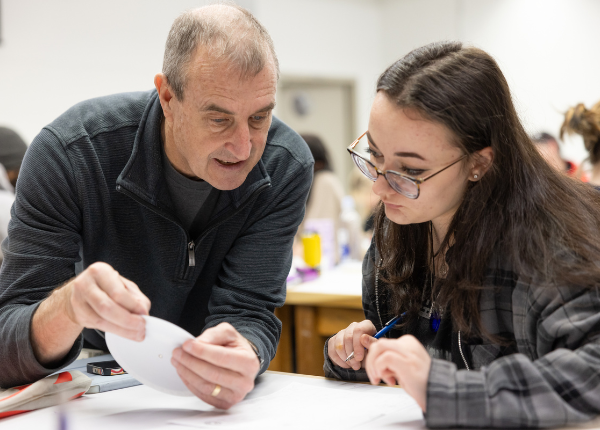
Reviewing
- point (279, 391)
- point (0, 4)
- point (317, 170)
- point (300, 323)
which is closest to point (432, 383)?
point (279, 391)

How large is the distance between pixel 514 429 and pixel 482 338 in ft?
0.78

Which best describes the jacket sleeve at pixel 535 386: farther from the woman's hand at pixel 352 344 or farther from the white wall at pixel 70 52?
the white wall at pixel 70 52

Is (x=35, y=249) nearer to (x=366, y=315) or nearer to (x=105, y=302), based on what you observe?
(x=105, y=302)

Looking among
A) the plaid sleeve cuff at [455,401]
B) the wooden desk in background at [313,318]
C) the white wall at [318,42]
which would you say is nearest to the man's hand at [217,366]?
the plaid sleeve cuff at [455,401]

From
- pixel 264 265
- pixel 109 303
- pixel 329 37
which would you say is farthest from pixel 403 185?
pixel 329 37

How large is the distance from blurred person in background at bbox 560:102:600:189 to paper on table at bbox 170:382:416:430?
1982 millimetres

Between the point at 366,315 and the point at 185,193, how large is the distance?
0.52 meters

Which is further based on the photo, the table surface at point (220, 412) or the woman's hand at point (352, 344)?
the woman's hand at point (352, 344)

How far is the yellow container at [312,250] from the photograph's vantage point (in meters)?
3.11

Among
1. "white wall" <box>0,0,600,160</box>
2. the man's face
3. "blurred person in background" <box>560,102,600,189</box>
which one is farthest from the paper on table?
"white wall" <box>0,0,600,160</box>

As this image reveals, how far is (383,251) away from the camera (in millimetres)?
1420

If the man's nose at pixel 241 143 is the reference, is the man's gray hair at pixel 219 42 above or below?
above

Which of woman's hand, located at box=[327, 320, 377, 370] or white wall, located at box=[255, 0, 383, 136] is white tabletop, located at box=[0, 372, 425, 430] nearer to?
woman's hand, located at box=[327, 320, 377, 370]

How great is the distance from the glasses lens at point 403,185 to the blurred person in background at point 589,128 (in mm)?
1881
